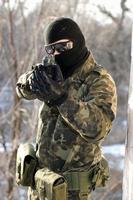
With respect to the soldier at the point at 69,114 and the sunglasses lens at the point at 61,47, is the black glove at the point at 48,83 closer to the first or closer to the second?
the soldier at the point at 69,114

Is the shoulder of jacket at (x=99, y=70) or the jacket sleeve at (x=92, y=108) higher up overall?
the shoulder of jacket at (x=99, y=70)

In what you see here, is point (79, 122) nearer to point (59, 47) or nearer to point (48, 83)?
point (48, 83)

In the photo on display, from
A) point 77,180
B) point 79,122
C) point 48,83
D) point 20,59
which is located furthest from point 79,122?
point 20,59

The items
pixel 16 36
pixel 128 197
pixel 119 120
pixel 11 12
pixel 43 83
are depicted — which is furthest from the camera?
pixel 119 120

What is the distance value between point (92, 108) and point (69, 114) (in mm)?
72

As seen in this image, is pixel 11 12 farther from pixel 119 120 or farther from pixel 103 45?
pixel 103 45

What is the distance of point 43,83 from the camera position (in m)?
1.49

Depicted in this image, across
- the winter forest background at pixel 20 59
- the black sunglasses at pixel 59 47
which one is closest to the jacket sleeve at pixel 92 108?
the black sunglasses at pixel 59 47

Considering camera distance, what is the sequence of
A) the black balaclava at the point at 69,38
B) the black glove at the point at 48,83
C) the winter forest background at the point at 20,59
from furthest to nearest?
1. the winter forest background at the point at 20,59
2. the black balaclava at the point at 69,38
3. the black glove at the point at 48,83

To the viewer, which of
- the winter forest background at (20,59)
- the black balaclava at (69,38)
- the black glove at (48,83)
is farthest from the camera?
Answer: the winter forest background at (20,59)

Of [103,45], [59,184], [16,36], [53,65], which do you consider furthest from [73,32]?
[103,45]

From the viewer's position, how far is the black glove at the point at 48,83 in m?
1.49

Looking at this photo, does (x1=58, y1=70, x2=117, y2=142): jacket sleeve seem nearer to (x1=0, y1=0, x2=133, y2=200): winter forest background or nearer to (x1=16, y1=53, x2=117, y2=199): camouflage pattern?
(x1=16, y1=53, x2=117, y2=199): camouflage pattern

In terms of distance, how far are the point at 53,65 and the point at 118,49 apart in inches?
494
